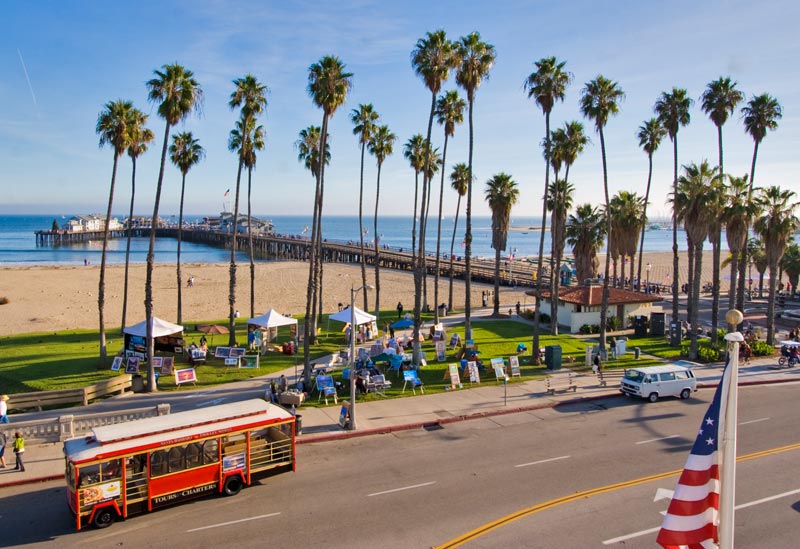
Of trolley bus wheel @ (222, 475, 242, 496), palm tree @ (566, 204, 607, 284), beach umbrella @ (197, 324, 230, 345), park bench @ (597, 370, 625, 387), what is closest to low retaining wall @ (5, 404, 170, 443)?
trolley bus wheel @ (222, 475, 242, 496)

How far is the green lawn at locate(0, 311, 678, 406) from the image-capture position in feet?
85.1

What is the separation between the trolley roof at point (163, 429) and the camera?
1344 cm

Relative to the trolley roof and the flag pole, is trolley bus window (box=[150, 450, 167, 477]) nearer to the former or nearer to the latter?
the trolley roof

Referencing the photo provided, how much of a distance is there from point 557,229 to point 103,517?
3776cm

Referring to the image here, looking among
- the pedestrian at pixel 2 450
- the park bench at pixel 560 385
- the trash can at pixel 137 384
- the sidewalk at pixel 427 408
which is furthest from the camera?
the park bench at pixel 560 385

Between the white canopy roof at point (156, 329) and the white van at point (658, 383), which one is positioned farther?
the white canopy roof at point (156, 329)

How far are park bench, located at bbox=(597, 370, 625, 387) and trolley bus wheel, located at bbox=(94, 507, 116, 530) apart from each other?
67.8 feet

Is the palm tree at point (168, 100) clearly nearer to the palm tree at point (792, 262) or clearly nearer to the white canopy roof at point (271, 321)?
the white canopy roof at point (271, 321)

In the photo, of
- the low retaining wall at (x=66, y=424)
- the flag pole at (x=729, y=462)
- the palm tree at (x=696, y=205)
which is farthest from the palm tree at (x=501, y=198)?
the flag pole at (x=729, y=462)

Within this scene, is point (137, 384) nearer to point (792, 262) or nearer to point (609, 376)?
point (609, 376)

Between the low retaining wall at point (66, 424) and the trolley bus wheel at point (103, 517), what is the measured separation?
6170 mm

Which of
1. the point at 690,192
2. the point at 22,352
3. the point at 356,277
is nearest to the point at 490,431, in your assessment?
the point at 690,192

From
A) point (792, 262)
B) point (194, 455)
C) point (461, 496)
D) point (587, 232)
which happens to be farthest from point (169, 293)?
point (792, 262)

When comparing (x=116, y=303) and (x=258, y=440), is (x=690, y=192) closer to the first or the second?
(x=258, y=440)
